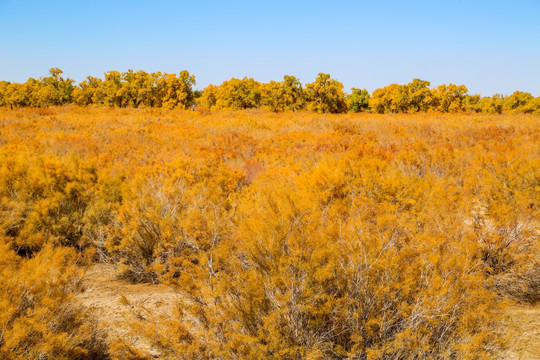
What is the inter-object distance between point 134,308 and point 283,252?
2.08 meters

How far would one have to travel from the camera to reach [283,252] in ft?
9.21

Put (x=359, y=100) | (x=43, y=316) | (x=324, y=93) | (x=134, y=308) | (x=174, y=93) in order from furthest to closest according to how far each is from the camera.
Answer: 1. (x=359, y=100)
2. (x=174, y=93)
3. (x=324, y=93)
4. (x=134, y=308)
5. (x=43, y=316)

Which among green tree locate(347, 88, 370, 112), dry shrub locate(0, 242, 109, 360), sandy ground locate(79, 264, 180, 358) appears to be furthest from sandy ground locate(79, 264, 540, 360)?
green tree locate(347, 88, 370, 112)

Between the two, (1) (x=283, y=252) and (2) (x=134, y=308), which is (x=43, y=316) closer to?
(2) (x=134, y=308)

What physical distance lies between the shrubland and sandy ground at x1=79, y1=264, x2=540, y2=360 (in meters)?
0.20

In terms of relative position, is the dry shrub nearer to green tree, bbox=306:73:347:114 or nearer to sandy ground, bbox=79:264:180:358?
sandy ground, bbox=79:264:180:358

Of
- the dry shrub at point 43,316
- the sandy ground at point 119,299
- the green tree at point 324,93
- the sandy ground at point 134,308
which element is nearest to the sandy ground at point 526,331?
the sandy ground at point 134,308

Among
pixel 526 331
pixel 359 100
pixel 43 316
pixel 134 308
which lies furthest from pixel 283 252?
pixel 359 100

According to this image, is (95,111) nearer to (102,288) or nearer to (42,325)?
(102,288)

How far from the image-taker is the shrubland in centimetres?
268

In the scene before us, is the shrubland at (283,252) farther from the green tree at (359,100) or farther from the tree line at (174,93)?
the green tree at (359,100)

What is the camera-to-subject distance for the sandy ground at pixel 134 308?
10.1 feet

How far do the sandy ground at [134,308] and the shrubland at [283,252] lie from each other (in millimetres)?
195

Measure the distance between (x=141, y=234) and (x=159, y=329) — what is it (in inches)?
97.2
